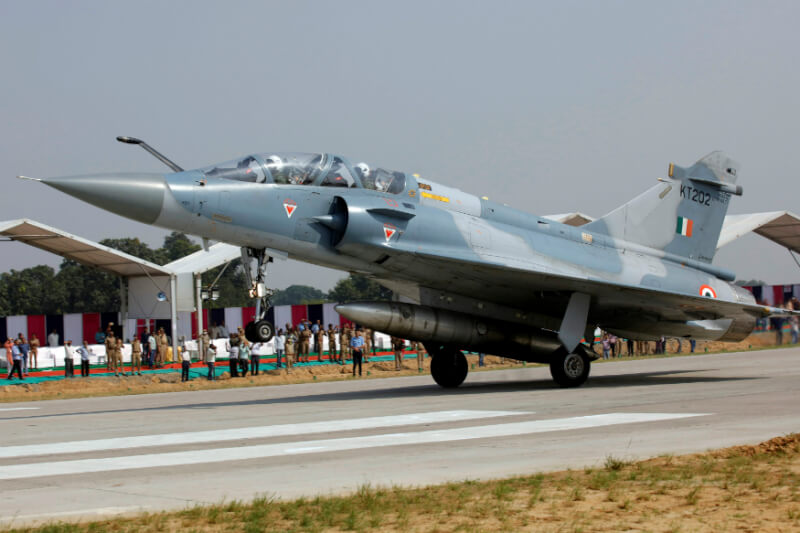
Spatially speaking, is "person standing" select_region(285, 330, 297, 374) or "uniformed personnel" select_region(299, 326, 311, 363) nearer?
"person standing" select_region(285, 330, 297, 374)

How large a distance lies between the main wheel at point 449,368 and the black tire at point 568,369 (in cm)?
212

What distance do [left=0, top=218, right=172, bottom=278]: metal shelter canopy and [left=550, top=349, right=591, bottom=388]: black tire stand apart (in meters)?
20.1

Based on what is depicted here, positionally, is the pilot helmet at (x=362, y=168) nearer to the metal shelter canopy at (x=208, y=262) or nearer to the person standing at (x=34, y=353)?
the metal shelter canopy at (x=208, y=262)

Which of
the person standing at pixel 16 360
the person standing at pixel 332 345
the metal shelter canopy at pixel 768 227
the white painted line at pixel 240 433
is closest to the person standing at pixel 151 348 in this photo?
the person standing at pixel 16 360

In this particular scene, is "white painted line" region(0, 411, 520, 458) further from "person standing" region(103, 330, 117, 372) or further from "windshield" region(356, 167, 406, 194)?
"person standing" region(103, 330, 117, 372)

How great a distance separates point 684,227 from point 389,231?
8.03 metres

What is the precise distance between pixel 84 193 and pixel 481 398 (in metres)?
7.09

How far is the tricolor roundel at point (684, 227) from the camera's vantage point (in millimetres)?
18627

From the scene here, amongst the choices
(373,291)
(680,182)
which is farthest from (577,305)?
(373,291)

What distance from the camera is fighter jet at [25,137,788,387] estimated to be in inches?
515

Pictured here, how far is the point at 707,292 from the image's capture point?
1802 cm

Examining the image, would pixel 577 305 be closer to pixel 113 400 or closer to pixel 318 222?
pixel 318 222

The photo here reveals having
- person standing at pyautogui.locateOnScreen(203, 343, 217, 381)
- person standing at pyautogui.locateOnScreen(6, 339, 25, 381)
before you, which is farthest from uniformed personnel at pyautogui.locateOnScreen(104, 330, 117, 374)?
person standing at pyautogui.locateOnScreen(203, 343, 217, 381)

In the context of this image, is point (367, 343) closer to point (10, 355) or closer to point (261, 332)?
point (10, 355)
